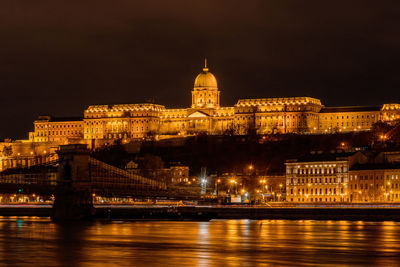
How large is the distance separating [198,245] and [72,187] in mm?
26903

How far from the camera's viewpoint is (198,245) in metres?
49.7

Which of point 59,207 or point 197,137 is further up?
point 197,137

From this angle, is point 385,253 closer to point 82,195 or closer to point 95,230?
point 95,230

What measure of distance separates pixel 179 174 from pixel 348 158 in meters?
33.6

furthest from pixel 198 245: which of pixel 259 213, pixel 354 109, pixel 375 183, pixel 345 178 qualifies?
pixel 354 109

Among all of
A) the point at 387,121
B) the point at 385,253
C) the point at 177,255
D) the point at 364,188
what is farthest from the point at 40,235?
the point at 387,121

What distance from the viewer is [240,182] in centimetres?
13125

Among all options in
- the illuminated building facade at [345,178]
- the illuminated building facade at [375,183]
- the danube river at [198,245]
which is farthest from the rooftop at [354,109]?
the danube river at [198,245]

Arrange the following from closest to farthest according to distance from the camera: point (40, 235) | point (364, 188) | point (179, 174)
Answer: point (40, 235) → point (364, 188) → point (179, 174)

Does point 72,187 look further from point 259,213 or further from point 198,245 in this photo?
point 198,245

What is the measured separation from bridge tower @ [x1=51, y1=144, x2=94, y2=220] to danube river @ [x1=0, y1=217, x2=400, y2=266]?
272 inches

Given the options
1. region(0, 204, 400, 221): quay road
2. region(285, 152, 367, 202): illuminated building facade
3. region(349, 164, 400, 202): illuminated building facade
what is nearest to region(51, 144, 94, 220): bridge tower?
region(0, 204, 400, 221): quay road

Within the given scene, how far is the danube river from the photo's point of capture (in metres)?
41.3

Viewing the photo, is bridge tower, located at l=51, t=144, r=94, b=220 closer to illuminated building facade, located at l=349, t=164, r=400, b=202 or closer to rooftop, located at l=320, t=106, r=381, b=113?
illuminated building facade, located at l=349, t=164, r=400, b=202
